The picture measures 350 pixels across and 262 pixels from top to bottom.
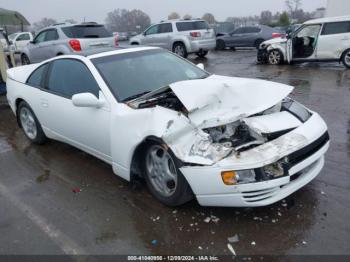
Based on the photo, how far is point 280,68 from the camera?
37.8ft

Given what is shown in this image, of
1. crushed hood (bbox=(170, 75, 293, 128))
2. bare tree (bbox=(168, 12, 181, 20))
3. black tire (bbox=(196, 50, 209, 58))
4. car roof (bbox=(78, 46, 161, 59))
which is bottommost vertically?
black tire (bbox=(196, 50, 209, 58))

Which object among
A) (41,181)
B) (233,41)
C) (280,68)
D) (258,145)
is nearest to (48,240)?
(41,181)

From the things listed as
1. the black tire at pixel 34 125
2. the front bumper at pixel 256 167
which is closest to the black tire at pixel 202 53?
the black tire at pixel 34 125

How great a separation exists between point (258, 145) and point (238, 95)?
0.72 meters

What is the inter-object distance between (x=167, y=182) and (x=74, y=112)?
1.57m

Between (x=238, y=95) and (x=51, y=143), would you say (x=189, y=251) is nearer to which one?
(x=238, y=95)

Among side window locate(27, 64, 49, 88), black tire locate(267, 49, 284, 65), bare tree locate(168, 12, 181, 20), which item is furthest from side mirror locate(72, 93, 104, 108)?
bare tree locate(168, 12, 181, 20)

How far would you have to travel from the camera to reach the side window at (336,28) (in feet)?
34.6

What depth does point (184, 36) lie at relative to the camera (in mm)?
14547

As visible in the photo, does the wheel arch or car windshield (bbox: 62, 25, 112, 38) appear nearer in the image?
the wheel arch

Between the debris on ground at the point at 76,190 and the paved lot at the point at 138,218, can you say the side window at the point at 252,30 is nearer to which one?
the paved lot at the point at 138,218

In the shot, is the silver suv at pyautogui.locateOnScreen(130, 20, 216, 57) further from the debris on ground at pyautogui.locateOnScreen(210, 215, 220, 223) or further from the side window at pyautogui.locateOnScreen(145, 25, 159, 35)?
the debris on ground at pyautogui.locateOnScreen(210, 215, 220, 223)

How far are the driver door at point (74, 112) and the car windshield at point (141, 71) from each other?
198 mm

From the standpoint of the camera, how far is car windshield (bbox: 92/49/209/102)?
3762 mm
